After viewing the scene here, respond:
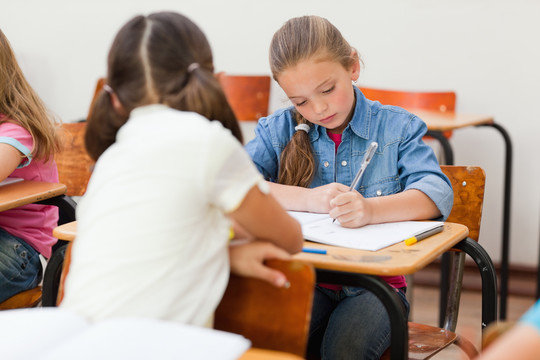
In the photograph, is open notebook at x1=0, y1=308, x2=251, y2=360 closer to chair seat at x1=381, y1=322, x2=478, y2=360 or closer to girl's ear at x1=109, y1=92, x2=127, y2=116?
girl's ear at x1=109, y1=92, x2=127, y2=116

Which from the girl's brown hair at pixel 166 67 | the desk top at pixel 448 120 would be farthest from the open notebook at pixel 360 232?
the desk top at pixel 448 120

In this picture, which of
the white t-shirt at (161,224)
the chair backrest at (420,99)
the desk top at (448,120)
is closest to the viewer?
the white t-shirt at (161,224)

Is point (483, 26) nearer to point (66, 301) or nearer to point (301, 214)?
point (301, 214)

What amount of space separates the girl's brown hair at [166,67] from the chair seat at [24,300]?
3.06ft

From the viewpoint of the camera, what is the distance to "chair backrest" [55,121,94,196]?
223 cm

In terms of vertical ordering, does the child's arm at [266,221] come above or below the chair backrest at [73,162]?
above

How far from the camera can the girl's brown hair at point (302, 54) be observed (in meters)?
1.71

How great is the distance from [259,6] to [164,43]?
2591 millimetres

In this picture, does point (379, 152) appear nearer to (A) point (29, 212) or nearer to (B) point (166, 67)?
(B) point (166, 67)

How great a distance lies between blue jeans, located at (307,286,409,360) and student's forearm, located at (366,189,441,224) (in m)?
0.18

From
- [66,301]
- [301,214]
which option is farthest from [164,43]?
[301,214]

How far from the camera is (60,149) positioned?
2074 mm

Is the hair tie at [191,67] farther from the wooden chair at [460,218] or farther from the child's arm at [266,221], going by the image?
the wooden chair at [460,218]

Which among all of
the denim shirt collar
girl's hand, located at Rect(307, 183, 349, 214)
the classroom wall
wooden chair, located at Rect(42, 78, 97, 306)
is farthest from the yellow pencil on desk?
the classroom wall
